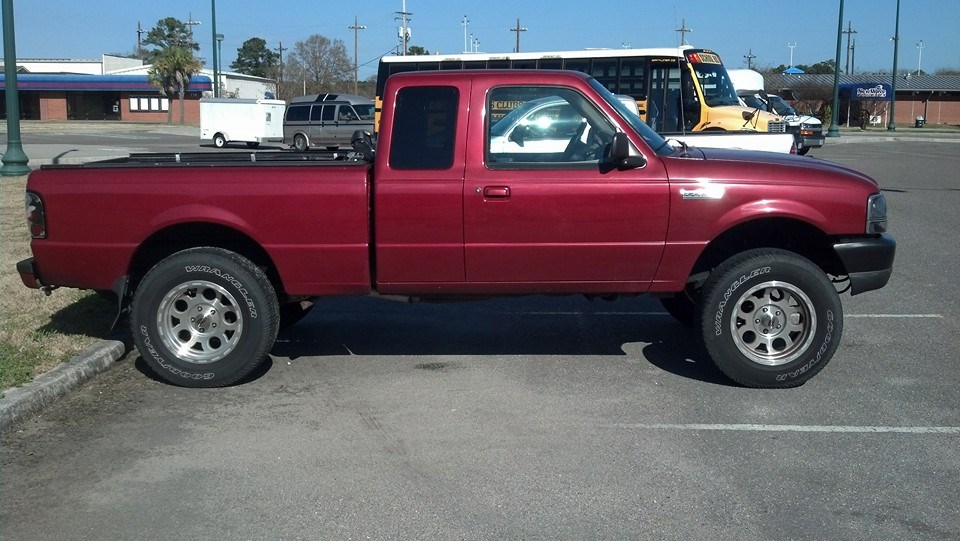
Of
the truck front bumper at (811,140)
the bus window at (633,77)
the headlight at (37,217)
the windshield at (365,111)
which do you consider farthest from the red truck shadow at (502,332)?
the windshield at (365,111)

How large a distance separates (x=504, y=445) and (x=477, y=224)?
4.87 feet

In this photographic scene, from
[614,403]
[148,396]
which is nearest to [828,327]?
[614,403]

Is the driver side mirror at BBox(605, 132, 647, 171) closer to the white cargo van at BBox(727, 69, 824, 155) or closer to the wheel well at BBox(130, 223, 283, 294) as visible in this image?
Answer: the wheel well at BBox(130, 223, 283, 294)

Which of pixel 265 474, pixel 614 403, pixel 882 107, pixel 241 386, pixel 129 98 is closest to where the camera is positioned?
pixel 265 474

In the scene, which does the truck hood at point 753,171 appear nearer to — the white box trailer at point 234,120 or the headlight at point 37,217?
the headlight at point 37,217

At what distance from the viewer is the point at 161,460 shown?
5.00 metres

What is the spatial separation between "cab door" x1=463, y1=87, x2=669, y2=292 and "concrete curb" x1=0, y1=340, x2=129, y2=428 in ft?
8.64

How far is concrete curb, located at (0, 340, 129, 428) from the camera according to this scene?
548cm

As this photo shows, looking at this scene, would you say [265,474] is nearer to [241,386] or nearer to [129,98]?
[241,386]

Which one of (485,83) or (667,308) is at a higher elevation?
(485,83)

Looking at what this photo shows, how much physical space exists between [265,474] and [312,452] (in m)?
0.35

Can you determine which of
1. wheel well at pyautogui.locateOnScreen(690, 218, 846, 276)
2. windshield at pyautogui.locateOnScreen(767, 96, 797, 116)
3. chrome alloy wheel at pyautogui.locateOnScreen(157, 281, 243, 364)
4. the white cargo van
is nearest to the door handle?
wheel well at pyautogui.locateOnScreen(690, 218, 846, 276)

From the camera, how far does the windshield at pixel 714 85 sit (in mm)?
21375

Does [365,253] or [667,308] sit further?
[667,308]
